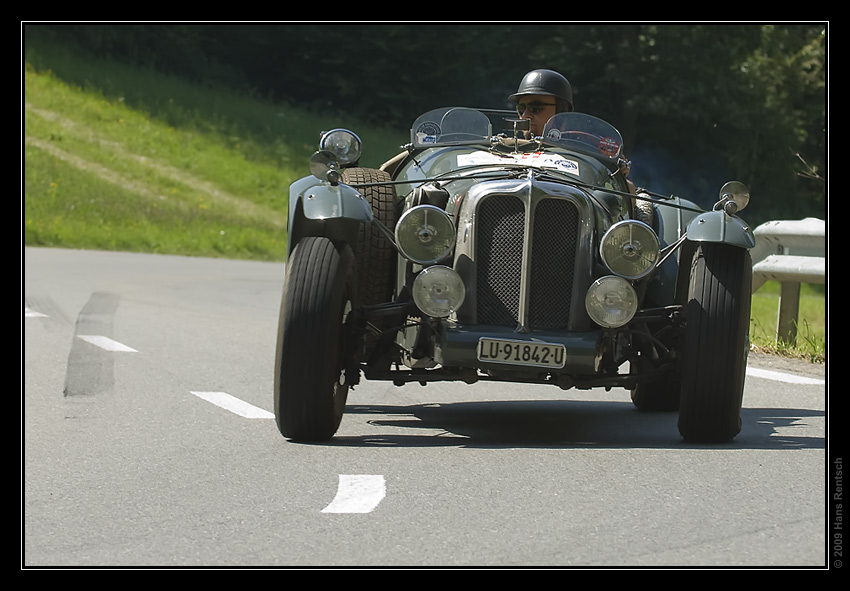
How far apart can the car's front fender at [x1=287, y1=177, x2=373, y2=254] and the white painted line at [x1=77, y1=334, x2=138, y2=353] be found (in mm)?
4265

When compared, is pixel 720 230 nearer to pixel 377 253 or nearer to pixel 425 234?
pixel 425 234

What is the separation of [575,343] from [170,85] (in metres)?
40.1

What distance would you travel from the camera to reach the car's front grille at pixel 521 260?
749 cm

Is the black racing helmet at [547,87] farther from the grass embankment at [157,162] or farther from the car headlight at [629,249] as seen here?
the grass embankment at [157,162]

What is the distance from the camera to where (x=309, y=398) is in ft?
24.0

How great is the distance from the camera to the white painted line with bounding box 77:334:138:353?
11.9m

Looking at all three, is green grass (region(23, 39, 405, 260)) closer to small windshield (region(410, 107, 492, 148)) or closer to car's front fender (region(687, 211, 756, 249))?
small windshield (region(410, 107, 492, 148))

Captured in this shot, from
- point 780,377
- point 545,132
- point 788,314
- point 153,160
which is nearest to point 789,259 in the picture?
point 788,314

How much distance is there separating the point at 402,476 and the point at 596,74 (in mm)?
45032

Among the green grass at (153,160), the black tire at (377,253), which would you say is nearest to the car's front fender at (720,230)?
the black tire at (377,253)

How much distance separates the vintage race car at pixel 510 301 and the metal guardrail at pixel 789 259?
438cm

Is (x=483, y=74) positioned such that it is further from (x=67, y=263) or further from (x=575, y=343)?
(x=575, y=343)

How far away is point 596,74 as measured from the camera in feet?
165
